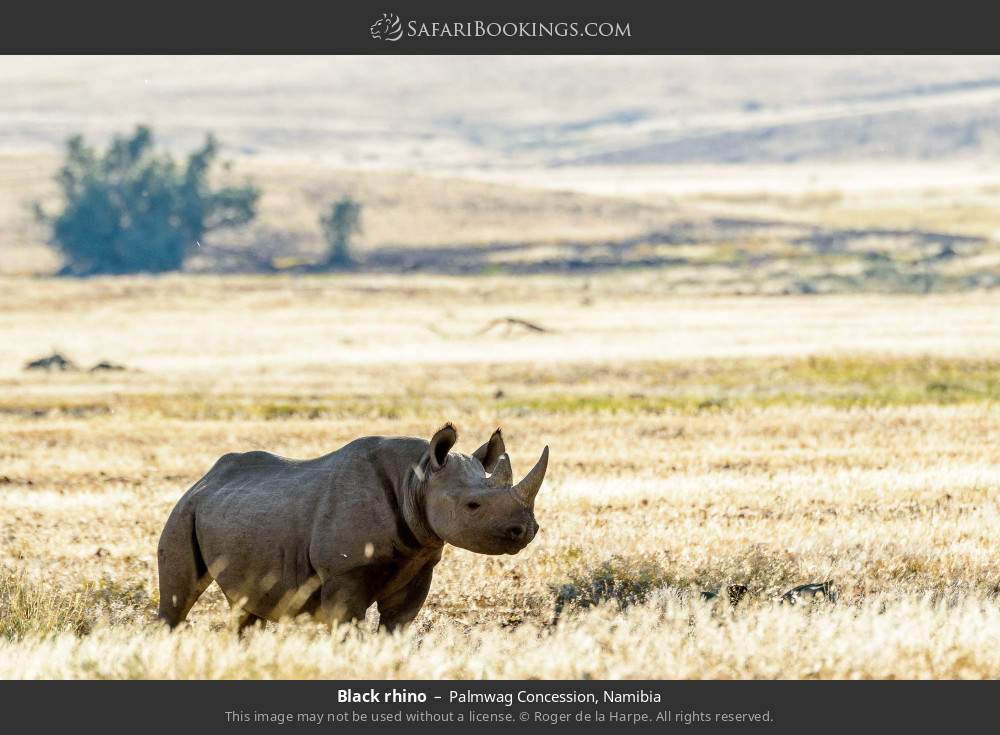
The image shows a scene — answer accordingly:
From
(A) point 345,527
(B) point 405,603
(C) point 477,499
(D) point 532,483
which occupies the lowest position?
(B) point 405,603

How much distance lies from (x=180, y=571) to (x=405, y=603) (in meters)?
1.59

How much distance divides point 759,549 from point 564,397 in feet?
67.9

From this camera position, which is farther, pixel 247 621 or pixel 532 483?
pixel 247 621

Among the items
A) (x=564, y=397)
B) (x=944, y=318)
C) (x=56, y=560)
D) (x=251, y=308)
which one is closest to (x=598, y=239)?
(x=251, y=308)

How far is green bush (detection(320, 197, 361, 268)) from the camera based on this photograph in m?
114

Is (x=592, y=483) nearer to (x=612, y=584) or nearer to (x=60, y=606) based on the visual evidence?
(x=612, y=584)

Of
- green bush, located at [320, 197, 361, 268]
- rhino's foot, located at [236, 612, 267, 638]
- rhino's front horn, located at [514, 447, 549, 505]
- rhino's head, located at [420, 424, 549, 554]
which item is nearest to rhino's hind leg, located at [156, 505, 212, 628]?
rhino's foot, located at [236, 612, 267, 638]

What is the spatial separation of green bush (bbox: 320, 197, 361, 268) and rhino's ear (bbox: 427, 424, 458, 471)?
4064 inches

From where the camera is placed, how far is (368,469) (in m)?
10.7

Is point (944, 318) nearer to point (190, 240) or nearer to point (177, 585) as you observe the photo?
point (177, 585)

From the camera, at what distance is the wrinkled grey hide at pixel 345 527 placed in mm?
9828

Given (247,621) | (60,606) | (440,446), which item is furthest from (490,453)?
(60,606)

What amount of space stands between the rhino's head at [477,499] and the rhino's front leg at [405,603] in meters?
0.85

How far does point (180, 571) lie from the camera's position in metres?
11.3
